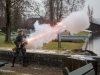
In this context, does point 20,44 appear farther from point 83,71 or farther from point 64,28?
point 83,71

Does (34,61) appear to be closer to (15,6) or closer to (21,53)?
(21,53)

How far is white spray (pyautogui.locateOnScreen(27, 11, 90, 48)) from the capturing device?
34.9 feet

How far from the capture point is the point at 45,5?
114 ft

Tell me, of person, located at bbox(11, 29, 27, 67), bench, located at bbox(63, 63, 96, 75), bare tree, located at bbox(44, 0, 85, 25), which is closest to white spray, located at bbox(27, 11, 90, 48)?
person, located at bbox(11, 29, 27, 67)

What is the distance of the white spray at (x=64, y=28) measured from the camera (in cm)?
1065

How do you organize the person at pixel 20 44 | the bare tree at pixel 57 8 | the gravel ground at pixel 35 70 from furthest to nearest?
1. the bare tree at pixel 57 8
2. the person at pixel 20 44
3. the gravel ground at pixel 35 70

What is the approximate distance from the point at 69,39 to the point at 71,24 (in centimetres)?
1503

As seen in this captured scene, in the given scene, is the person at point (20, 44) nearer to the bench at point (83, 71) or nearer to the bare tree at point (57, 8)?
the bench at point (83, 71)

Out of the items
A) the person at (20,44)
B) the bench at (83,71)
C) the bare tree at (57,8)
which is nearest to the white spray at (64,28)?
the person at (20,44)

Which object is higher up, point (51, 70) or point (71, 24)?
point (71, 24)

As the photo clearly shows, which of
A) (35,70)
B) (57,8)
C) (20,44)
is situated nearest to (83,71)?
(35,70)

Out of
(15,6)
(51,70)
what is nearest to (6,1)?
(15,6)

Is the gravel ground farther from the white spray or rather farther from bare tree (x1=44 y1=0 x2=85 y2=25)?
bare tree (x1=44 y1=0 x2=85 y2=25)

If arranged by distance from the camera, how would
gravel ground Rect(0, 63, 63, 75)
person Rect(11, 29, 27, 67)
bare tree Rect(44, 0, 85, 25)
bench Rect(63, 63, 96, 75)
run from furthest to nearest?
bare tree Rect(44, 0, 85, 25) < person Rect(11, 29, 27, 67) < gravel ground Rect(0, 63, 63, 75) < bench Rect(63, 63, 96, 75)
